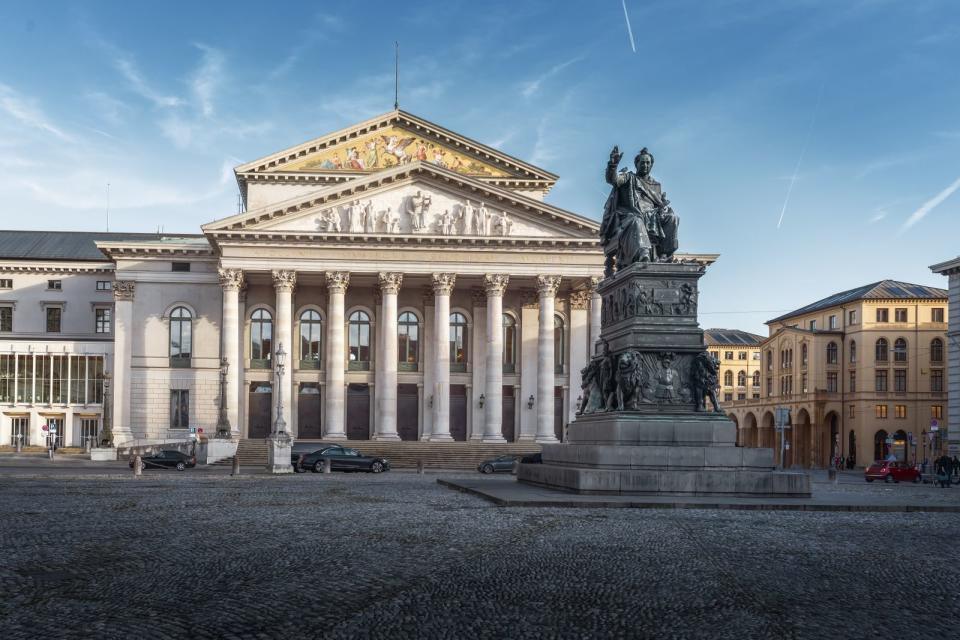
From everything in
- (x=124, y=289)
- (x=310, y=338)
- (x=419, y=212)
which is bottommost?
(x=310, y=338)

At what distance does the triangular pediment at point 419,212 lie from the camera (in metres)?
62.6

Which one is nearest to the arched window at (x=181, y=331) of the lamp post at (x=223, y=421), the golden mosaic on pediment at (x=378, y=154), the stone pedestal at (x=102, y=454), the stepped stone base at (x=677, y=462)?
the stone pedestal at (x=102, y=454)

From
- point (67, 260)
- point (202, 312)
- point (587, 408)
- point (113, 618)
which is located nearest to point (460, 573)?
point (113, 618)

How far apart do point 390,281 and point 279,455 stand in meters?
18.0

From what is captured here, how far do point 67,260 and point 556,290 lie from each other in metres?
38.0

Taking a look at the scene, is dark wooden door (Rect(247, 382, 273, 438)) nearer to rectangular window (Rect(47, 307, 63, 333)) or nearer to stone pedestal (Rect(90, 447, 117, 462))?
stone pedestal (Rect(90, 447, 117, 462))

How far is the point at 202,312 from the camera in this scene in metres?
67.4

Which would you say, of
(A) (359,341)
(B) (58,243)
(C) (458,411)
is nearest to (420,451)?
(C) (458,411)

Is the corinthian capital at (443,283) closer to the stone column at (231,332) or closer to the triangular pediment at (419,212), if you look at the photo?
the triangular pediment at (419,212)

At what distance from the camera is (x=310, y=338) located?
67.9 metres

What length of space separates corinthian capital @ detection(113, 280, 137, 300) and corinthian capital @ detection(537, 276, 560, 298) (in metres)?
25.7

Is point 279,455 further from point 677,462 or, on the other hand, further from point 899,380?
point 899,380

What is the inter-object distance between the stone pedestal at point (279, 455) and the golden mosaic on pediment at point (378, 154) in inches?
1050

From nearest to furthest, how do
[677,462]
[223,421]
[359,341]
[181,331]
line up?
[677,462] < [223,421] < [181,331] < [359,341]
